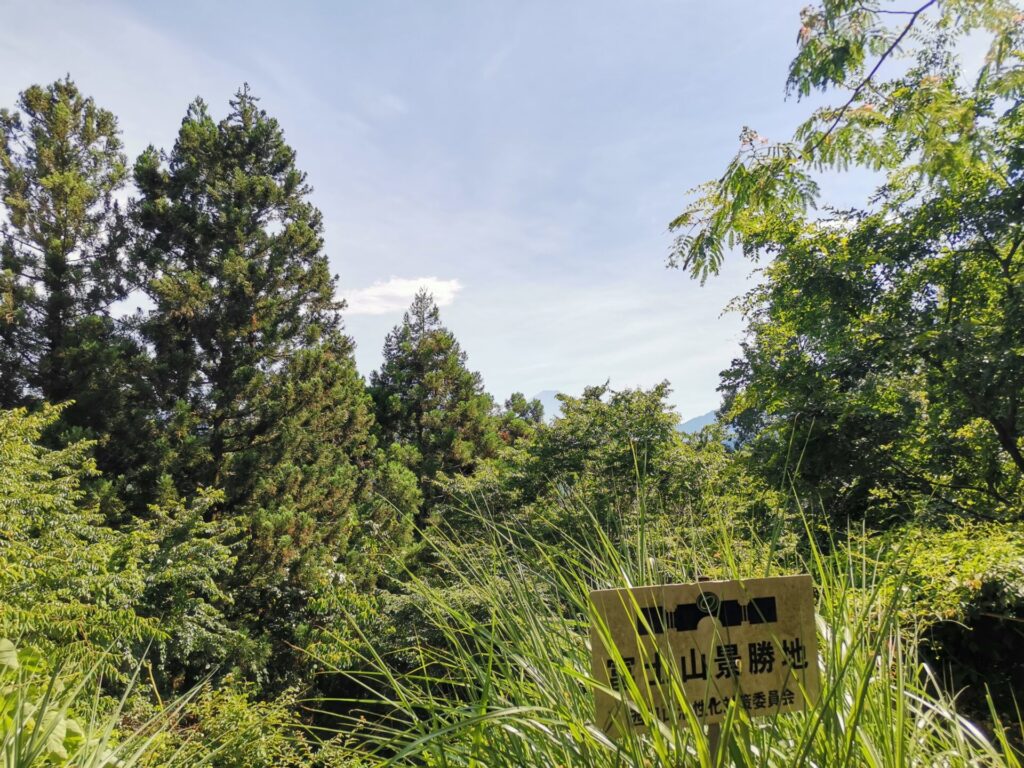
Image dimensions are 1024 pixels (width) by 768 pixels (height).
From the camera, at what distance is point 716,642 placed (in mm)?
1088

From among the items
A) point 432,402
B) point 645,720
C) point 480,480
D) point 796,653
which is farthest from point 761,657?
point 432,402

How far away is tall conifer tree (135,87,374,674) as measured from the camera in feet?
33.4

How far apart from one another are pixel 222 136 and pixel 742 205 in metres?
12.5

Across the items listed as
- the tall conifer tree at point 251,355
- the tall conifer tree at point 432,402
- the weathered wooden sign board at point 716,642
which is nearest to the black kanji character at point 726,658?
the weathered wooden sign board at point 716,642

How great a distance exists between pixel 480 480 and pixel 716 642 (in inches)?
301

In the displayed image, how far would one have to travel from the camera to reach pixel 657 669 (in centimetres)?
111

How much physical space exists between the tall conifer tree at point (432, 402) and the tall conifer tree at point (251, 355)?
4.25m

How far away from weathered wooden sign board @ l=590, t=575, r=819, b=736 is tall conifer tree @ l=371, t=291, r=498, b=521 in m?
14.9

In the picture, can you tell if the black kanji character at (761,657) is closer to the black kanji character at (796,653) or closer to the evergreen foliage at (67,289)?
the black kanji character at (796,653)

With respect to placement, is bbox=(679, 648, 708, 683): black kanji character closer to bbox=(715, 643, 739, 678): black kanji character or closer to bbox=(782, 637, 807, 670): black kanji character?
bbox=(715, 643, 739, 678): black kanji character

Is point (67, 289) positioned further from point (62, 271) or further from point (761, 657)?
point (761, 657)

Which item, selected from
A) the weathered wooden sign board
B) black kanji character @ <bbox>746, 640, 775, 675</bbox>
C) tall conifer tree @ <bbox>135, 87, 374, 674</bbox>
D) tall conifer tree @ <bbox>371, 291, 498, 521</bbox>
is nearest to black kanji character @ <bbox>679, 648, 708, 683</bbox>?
the weathered wooden sign board

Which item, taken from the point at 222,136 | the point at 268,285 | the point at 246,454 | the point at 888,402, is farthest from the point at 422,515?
the point at 888,402

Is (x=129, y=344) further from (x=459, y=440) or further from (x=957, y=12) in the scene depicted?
(x=957, y=12)
